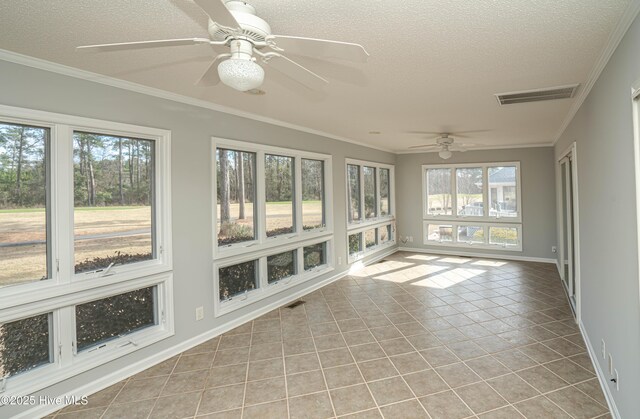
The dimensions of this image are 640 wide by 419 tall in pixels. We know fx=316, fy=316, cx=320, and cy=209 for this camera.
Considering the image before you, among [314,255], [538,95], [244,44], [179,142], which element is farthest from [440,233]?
[244,44]

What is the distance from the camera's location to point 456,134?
520 cm

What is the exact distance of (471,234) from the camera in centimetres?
714

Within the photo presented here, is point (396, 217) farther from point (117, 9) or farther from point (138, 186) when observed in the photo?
point (117, 9)

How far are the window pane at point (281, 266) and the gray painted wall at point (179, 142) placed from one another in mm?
368

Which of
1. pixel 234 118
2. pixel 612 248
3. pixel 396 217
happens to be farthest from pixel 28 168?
pixel 396 217

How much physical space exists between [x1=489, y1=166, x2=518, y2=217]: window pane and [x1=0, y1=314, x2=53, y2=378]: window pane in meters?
7.39

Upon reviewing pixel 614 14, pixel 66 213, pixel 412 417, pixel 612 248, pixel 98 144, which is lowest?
pixel 412 417

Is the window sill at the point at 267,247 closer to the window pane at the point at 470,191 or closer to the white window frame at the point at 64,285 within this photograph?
the white window frame at the point at 64,285

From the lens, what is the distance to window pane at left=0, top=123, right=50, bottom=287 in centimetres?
213

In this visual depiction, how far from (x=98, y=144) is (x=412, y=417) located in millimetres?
3148

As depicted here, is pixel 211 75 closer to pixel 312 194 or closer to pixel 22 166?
pixel 22 166

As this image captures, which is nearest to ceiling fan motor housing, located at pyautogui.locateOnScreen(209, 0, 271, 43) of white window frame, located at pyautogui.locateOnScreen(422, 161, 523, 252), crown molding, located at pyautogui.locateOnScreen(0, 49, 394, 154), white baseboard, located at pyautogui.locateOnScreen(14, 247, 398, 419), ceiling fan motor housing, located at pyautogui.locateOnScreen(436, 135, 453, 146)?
crown molding, located at pyautogui.locateOnScreen(0, 49, 394, 154)

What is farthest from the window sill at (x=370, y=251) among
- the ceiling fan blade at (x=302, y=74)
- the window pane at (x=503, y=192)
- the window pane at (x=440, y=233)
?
the ceiling fan blade at (x=302, y=74)

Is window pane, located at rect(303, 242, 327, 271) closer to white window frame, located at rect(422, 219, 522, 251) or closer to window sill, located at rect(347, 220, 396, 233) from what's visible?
window sill, located at rect(347, 220, 396, 233)
